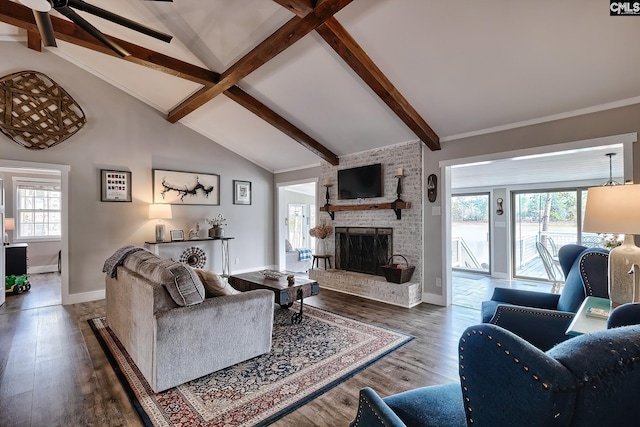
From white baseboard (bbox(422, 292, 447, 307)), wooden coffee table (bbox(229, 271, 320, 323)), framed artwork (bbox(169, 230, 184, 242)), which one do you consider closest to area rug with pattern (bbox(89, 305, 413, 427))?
wooden coffee table (bbox(229, 271, 320, 323))

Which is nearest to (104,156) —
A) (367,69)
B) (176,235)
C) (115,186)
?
(115,186)

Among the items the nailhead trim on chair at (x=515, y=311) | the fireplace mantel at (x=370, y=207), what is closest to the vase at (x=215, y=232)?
the fireplace mantel at (x=370, y=207)

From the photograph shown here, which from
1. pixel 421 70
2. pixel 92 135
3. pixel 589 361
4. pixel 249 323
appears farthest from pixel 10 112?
pixel 589 361

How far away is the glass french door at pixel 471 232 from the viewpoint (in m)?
7.12

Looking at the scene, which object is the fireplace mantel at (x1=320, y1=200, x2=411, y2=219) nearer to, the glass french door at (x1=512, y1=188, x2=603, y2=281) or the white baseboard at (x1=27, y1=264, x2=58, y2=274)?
the glass french door at (x1=512, y1=188, x2=603, y2=281)

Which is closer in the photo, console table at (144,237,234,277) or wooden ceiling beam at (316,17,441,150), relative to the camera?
wooden ceiling beam at (316,17,441,150)

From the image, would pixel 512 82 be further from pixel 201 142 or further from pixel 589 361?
pixel 201 142

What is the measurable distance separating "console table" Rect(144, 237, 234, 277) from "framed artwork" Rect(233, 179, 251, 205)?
3.07 ft

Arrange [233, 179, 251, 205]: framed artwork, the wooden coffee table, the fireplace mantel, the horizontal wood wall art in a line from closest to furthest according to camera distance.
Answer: the wooden coffee table < the horizontal wood wall art < the fireplace mantel < [233, 179, 251, 205]: framed artwork

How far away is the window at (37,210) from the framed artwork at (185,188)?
155 inches

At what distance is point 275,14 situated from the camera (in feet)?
10.6

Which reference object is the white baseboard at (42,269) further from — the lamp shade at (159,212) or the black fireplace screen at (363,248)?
the black fireplace screen at (363,248)

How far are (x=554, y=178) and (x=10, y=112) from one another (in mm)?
9036

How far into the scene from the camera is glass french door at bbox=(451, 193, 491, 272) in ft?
23.4
